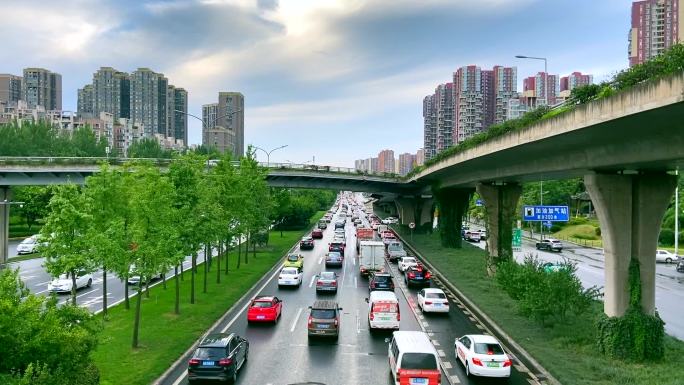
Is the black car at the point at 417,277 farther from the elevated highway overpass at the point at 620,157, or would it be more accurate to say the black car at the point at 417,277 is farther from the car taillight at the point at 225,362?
the car taillight at the point at 225,362

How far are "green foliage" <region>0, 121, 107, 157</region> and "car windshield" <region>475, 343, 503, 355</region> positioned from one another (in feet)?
346

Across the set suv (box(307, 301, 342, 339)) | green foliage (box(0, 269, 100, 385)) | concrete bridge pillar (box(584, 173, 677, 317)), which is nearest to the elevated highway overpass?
concrete bridge pillar (box(584, 173, 677, 317))

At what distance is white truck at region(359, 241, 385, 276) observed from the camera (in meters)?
40.6

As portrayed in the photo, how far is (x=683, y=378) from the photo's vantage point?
53.9ft

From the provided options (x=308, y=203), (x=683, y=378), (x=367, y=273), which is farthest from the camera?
(x=308, y=203)

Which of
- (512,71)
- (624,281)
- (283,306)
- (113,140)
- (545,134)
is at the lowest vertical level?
(283,306)

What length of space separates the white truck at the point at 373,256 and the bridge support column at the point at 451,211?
1921 centimetres

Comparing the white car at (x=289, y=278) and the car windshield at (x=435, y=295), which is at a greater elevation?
the car windshield at (x=435, y=295)

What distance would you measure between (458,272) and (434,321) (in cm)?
1598

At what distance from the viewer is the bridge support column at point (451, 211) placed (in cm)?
5809

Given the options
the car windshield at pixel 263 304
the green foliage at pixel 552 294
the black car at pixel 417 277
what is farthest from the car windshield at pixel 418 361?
the black car at pixel 417 277

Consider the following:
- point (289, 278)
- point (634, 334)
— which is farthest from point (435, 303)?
point (289, 278)

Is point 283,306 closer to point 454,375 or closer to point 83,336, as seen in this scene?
point 454,375

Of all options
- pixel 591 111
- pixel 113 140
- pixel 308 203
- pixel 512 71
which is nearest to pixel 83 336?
pixel 591 111
